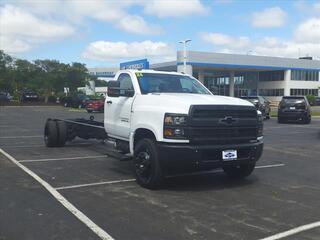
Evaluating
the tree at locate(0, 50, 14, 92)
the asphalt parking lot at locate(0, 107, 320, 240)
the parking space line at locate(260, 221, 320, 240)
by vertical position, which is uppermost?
the tree at locate(0, 50, 14, 92)

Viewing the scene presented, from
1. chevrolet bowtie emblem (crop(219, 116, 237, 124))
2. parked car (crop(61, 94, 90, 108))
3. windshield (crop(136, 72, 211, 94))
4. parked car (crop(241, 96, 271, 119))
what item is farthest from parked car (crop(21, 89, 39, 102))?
chevrolet bowtie emblem (crop(219, 116, 237, 124))

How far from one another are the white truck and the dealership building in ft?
188

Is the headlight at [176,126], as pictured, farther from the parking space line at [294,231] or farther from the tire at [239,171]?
the parking space line at [294,231]

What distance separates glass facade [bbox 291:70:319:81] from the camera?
82275 millimetres

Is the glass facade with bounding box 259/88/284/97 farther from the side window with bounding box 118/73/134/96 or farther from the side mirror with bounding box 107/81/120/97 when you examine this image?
the side mirror with bounding box 107/81/120/97

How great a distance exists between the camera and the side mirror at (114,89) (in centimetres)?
914

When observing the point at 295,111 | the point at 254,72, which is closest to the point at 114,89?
the point at 295,111

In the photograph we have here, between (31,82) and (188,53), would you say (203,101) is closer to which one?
(188,53)

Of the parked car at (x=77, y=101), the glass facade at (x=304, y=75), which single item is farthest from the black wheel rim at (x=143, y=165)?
the glass facade at (x=304, y=75)

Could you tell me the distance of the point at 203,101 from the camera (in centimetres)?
775

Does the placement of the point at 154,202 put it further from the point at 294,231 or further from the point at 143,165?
the point at 294,231

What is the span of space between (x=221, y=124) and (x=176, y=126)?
761 millimetres

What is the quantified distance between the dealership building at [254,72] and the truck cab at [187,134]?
57.9 meters

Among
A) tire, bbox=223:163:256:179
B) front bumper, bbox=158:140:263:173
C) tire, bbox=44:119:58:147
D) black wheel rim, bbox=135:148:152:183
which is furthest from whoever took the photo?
tire, bbox=44:119:58:147
